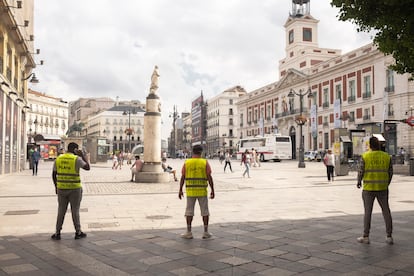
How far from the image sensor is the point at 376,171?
20.5 ft

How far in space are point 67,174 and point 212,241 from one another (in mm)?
2598

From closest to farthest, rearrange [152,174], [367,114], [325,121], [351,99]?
[152,174], [367,114], [351,99], [325,121]

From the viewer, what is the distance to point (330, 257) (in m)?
5.30

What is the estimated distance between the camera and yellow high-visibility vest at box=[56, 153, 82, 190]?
6.57 metres

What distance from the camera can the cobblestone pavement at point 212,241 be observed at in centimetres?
485

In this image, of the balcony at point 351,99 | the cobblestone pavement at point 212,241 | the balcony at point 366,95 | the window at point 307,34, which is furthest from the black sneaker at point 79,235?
the window at point 307,34

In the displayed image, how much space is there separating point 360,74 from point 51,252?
48.3 metres

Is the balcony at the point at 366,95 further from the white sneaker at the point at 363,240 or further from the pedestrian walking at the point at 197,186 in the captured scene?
the pedestrian walking at the point at 197,186

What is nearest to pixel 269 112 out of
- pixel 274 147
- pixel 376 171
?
pixel 274 147

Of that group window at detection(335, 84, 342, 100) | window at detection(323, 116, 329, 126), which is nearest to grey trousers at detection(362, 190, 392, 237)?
window at detection(335, 84, 342, 100)

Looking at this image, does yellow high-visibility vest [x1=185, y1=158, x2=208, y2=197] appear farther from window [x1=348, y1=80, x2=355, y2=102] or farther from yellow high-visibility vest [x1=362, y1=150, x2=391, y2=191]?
window [x1=348, y1=80, x2=355, y2=102]

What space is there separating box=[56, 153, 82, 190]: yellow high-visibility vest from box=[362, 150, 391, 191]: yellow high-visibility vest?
4.68 metres

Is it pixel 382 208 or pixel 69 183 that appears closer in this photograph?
pixel 382 208

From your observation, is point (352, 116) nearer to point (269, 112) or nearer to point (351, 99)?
point (351, 99)
